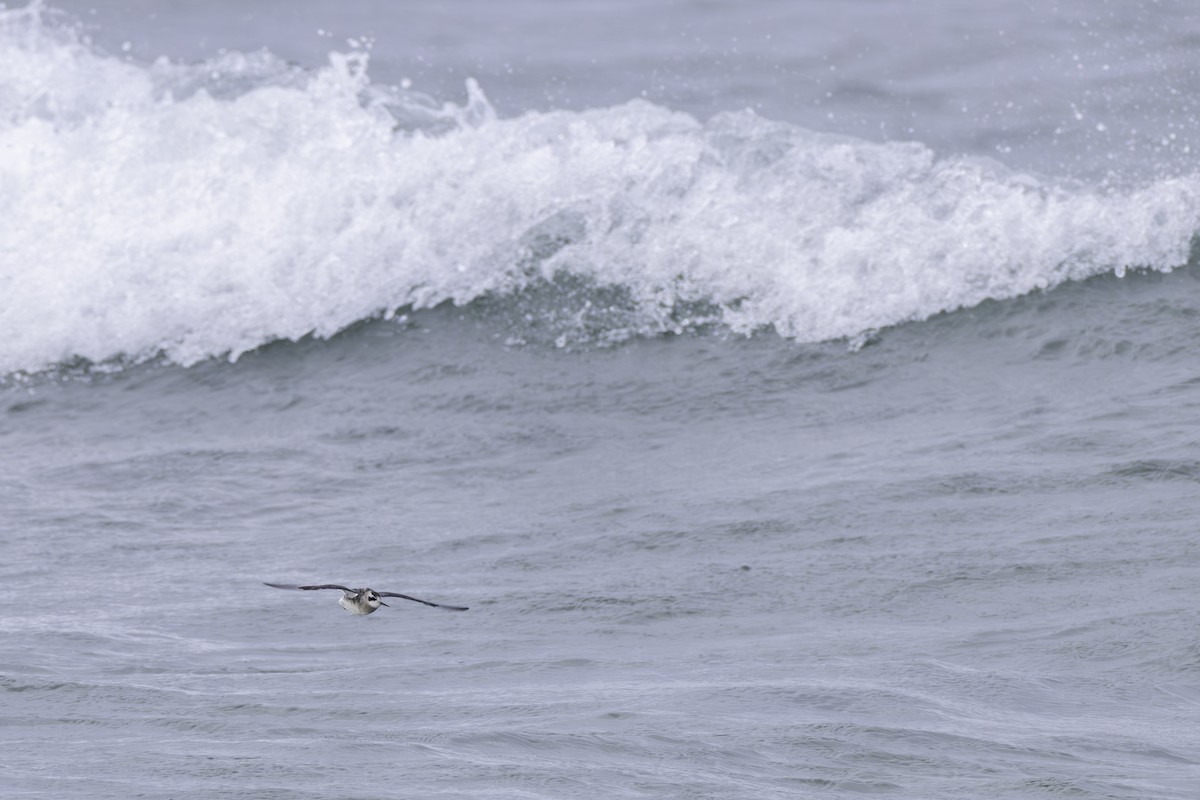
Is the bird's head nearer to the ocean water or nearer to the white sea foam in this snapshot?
the ocean water

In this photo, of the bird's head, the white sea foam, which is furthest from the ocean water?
the bird's head

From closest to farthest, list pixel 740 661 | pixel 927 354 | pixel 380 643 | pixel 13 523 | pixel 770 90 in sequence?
pixel 740 661 → pixel 380 643 → pixel 13 523 → pixel 927 354 → pixel 770 90

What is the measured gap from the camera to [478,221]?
34.3ft

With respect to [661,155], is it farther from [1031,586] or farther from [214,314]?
[1031,586]

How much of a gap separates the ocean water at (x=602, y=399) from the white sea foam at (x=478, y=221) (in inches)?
1.1

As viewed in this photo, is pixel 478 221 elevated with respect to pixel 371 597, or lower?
elevated

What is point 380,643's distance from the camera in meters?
6.23

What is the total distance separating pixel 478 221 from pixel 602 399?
1.88 m

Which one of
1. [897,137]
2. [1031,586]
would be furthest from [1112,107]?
[1031,586]

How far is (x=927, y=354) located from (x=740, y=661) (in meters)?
3.33

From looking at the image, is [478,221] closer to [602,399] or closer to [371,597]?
[602,399]

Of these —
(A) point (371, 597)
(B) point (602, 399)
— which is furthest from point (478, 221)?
(A) point (371, 597)

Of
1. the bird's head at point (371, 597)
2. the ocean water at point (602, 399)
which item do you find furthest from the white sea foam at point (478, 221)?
the bird's head at point (371, 597)

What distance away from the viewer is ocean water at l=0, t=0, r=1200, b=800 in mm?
5305
